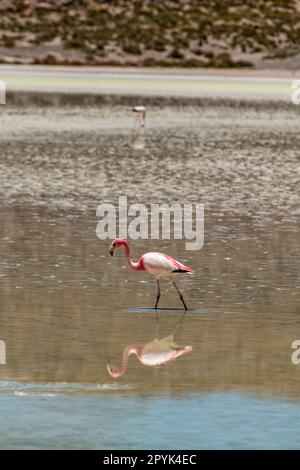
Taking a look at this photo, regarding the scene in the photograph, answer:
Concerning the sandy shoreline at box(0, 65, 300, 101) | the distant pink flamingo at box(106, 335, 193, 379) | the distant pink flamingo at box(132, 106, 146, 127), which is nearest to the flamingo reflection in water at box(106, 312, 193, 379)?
the distant pink flamingo at box(106, 335, 193, 379)

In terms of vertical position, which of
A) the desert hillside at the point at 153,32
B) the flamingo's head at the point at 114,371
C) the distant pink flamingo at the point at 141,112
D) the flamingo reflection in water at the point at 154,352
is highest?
the desert hillside at the point at 153,32

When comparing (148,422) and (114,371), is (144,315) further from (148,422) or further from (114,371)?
(148,422)

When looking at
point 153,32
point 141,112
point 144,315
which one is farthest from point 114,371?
point 153,32

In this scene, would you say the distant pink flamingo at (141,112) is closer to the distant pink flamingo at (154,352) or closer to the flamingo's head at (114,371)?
the distant pink flamingo at (154,352)

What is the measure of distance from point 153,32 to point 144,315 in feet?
319

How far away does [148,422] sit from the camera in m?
9.84

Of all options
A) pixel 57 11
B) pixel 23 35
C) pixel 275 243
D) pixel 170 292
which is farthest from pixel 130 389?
pixel 57 11

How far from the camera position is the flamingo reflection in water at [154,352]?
455 inches

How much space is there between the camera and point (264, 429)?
970 centimetres

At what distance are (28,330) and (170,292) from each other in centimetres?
288

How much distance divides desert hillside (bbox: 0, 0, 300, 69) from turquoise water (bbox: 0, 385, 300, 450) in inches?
3372

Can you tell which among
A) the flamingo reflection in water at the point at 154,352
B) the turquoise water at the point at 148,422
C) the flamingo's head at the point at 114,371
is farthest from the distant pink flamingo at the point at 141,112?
the turquoise water at the point at 148,422

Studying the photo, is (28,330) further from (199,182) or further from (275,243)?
(199,182)

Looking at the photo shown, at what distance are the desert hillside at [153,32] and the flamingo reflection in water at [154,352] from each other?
83.6 meters
